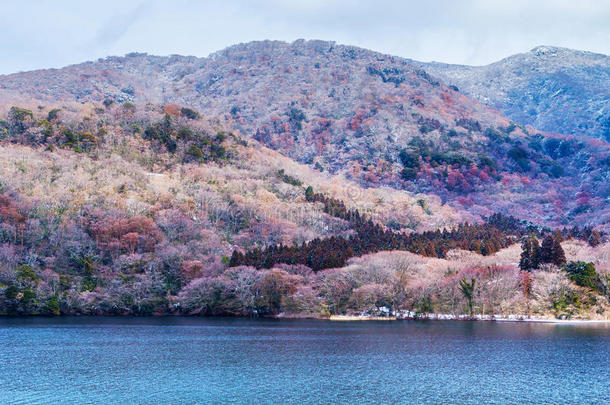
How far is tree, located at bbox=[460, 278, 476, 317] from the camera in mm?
75875

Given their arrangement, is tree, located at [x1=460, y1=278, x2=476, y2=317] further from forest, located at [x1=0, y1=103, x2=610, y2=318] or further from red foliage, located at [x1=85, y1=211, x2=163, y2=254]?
red foliage, located at [x1=85, y1=211, x2=163, y2=254]

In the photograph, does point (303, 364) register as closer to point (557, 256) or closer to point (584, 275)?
point (584, 275)

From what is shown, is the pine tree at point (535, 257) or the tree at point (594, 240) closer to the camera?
the pine tree at point (535, 257)

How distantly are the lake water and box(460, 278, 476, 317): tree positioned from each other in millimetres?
9144

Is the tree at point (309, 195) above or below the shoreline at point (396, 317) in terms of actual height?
above

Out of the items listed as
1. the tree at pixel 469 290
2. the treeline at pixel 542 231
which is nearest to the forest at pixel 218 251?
the tree at pixel 469 290

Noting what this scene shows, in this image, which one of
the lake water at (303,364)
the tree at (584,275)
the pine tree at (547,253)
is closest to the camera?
the lake water at (303,364)

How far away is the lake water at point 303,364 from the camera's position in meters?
36.2

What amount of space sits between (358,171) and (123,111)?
76266 mm

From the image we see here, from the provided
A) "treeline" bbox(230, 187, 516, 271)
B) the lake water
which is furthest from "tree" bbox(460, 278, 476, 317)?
"treeline" bbox(230, 187, 516, 271)

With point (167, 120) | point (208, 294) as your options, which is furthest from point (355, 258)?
point (167, 120)

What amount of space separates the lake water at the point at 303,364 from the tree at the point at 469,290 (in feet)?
30.0

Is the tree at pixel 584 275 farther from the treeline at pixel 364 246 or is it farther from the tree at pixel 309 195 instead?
the tree at pixel 309 195

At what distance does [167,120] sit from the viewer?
14262 cm
